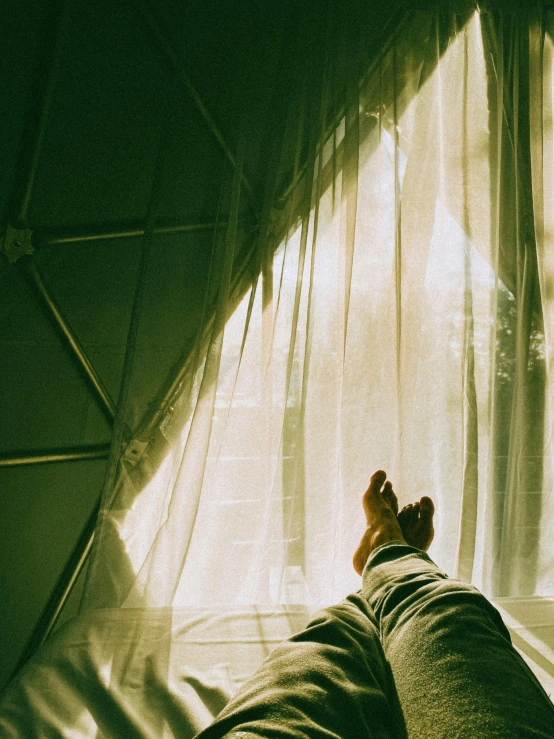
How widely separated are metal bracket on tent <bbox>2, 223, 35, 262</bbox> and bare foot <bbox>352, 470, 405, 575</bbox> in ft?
3.16

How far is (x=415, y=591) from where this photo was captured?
0.62 metres

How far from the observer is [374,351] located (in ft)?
4.20

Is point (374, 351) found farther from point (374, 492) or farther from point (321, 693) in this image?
point (321, 693)

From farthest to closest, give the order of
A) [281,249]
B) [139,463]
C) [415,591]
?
[281,249] < [139,463] < [415,591]

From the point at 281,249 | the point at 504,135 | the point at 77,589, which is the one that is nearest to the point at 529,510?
the point at 281,249

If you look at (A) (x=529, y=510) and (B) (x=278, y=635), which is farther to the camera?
(A) (x=529, y=510)

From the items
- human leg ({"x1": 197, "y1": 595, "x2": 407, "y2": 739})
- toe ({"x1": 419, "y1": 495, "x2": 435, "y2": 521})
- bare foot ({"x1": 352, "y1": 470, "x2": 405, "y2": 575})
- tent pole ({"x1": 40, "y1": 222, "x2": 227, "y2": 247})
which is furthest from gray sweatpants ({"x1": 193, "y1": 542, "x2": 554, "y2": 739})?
tent pole ({"x1": 40, "y1": 222, "x2": 227, "y2": 247})

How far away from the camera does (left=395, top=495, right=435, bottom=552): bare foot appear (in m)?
1.15

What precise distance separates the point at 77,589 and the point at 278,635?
838 millimetres

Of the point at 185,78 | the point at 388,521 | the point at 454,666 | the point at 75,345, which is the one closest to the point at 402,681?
the point at 454,666

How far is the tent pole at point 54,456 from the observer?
1323 millimetres

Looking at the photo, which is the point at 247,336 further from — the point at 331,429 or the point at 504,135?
the point at 504,135

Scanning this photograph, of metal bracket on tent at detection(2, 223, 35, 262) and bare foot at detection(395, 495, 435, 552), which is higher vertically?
metal bracket on tent at detection(2, 223, 35, 262)

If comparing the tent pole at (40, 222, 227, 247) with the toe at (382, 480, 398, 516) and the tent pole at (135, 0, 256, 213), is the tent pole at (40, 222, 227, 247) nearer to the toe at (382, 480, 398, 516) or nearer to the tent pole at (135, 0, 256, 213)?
the tent pole at (135, 0, 256, 213)
